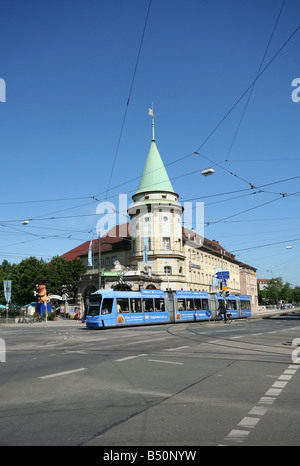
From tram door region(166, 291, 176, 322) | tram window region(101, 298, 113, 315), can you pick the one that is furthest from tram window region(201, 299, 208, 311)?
tram window region(101, 298, 113, 315)

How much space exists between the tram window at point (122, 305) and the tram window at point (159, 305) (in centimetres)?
398

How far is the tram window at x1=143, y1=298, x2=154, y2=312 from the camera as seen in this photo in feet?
114

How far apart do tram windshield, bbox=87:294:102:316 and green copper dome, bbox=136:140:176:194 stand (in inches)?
1367

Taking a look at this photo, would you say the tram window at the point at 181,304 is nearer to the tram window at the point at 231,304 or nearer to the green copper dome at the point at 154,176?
the tram window at the point at 231,304

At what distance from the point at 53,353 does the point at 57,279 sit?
55.4 metres

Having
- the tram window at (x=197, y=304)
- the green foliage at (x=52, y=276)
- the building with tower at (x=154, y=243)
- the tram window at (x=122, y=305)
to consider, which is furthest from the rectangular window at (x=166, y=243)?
the tram window at (x=122, y=305)

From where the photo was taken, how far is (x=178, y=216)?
6756cm

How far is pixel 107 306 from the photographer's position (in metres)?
31.1

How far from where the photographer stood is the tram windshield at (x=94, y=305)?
30795mm

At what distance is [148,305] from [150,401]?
28.5m

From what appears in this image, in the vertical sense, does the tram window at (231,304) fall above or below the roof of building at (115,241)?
below
